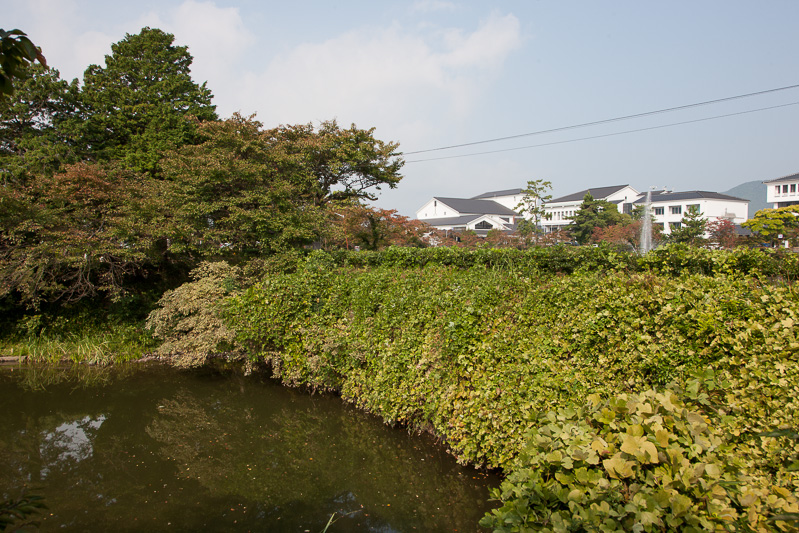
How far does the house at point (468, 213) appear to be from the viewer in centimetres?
5447

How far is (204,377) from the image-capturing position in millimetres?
9992

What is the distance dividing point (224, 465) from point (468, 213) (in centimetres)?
5888

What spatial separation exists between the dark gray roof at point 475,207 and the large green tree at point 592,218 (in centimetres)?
2224

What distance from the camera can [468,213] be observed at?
6281cm

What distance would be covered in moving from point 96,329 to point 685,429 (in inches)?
530

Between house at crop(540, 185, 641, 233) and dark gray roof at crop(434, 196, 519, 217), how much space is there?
5316mm

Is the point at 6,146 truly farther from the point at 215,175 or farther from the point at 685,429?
the point at 685,429

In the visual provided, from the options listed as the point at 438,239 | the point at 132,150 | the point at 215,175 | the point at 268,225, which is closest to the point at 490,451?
the point at 268,225

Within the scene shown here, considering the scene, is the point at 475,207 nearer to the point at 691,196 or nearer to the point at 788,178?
the point at 691,196

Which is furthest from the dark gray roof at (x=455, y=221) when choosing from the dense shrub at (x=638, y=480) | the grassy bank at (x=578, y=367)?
the dense shrub at (x=638, y=480)

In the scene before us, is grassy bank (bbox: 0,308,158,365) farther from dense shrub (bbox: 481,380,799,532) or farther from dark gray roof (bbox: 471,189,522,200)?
dark gray roof (bbox: 471,189,522,200)

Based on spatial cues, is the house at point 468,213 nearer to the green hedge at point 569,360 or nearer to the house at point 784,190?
the house at point 784,190

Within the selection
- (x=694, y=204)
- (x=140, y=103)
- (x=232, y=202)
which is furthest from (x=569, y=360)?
(x=694, y=204)

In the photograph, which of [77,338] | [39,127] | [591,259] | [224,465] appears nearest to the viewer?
[224,465]
